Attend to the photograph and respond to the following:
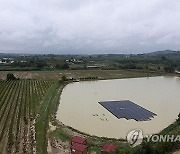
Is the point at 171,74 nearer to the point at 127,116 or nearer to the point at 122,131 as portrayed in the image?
the point at 127,116

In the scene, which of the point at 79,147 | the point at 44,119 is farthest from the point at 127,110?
the point at 79,147

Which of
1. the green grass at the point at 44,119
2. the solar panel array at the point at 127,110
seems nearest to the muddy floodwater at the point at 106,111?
the solar panel array at the point at 127,110

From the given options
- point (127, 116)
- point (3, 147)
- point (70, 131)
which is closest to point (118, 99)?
point (127, 116)

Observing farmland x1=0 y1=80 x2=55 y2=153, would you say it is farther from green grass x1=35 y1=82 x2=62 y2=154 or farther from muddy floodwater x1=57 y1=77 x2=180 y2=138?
muddy floodwater x1=57 y1=77 x2=180 y2=138

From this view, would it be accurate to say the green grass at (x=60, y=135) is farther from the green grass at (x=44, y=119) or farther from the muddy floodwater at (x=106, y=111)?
the muddy floodwater at (x=106, y=111)

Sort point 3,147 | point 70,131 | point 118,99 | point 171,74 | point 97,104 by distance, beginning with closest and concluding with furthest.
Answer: point 3,147 < point 70,131 < point 97,104 < point 118,99 < point 171,74

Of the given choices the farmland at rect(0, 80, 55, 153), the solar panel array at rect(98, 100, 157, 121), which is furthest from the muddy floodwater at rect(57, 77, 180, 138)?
the farmland at rect(0, 80, 55, 153)

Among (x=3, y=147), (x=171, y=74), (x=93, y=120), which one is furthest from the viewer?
(x=171, y=74)
